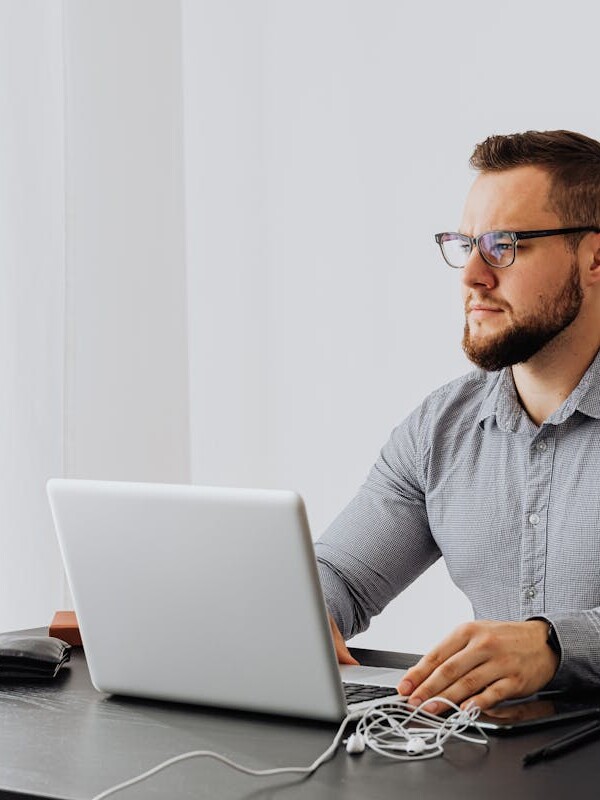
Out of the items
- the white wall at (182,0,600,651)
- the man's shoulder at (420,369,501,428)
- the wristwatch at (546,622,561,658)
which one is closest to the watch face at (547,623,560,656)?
the wristwatch at (546,622,561,658)

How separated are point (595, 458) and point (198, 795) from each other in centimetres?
97

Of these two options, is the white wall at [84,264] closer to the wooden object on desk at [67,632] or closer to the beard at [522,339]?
the wooden object on desk at [67,632]

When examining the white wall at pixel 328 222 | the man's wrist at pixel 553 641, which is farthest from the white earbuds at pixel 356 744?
the white wall at pixel 328 222

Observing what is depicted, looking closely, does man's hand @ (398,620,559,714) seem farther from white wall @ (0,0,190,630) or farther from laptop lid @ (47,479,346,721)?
white wall @ (0,0,190,630)

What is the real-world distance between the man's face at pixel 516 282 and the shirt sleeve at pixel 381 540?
0.21 m

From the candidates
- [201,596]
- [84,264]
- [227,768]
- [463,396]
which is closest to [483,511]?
[463,396]

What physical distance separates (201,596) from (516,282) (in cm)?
85

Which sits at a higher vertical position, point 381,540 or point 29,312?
point 29,312

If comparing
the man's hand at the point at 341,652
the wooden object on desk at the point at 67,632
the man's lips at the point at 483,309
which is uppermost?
the man's lips at the point at 483,309

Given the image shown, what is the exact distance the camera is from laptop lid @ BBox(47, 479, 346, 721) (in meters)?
1.24

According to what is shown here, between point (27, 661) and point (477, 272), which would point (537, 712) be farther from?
point (477, 272)

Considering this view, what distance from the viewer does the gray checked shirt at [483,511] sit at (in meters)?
1.83

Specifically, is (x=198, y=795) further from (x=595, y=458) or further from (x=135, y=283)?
(x=135, y=283)

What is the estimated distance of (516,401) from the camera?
6.33 ft
